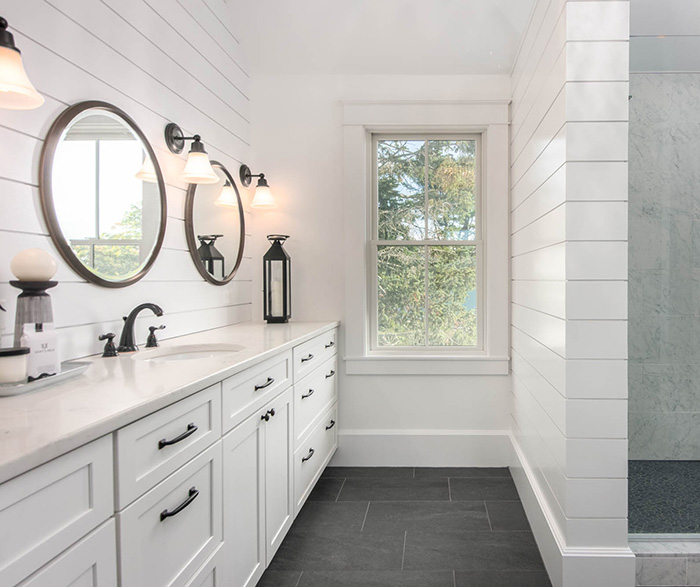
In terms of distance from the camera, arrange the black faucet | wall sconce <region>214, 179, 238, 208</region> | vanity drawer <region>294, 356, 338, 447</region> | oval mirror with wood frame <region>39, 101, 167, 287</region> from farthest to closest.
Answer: wall sconce <region>214, 179, 238, 208</region>
vanity drawer <region>294, 356, 338, 447</region>
the black faucet
oval mirror with wood frame <region>39, 101, 167, 287</region>

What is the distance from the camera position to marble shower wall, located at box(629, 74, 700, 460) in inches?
94.6

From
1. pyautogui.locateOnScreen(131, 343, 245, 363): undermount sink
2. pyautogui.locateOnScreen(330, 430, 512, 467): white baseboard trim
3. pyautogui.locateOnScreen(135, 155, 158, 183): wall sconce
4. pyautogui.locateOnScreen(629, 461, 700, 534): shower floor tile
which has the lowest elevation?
pyautogui.locateOnScreen(330, 430, 512, 467): white baseboard trim

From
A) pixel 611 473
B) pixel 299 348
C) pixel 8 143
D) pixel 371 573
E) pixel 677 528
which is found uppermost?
pixel 8 143

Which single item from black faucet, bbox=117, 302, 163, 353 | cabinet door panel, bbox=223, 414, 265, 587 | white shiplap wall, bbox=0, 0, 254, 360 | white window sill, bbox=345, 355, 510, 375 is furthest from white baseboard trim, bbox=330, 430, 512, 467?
black faucet, bbox=117, 302, 163, 353

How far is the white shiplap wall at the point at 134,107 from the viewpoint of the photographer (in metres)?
1.51

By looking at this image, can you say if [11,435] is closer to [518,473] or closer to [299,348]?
[299,348]

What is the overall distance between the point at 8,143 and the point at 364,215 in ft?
7.17

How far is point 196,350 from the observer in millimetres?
2135

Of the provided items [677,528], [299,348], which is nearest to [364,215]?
[299,348]

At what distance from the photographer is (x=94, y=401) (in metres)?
1.08

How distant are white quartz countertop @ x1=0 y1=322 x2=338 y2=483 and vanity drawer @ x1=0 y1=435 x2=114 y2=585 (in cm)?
3

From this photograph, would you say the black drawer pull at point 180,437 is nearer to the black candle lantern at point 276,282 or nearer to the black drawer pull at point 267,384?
the black drawer pull at point 267,384

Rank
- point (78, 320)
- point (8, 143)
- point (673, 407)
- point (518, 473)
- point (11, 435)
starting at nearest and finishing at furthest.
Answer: point (11, 435), point (8, 143), point (78, 320), point (673, 407), point (518, 473)

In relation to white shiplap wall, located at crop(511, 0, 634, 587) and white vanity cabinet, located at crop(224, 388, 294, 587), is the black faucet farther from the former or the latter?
white shiplap wall, located at crop(511, 0, 634, 587)
